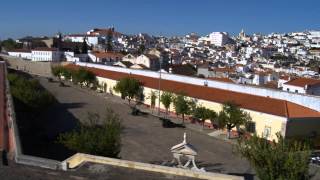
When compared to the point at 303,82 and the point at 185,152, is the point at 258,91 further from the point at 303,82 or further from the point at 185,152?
the point at 185,152

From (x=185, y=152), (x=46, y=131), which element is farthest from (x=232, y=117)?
(x=185, y=152)

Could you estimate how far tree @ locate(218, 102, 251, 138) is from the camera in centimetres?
3183

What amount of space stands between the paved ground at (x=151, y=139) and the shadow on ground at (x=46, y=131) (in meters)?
0.06

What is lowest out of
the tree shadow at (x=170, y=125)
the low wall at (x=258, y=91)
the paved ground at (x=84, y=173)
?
the tree shadow at (x=170, y=125)

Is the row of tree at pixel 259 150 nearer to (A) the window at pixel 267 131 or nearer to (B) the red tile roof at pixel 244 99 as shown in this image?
(A) the window at pixel 267 131

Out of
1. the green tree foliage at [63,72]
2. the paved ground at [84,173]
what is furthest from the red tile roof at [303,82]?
the paved ground at [84,173]

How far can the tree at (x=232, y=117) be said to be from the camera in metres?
31.8

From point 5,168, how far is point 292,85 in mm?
49999

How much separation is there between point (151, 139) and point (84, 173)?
59.8 ft

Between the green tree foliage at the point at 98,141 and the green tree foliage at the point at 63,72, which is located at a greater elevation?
the green tree foliage at the point at 98,141

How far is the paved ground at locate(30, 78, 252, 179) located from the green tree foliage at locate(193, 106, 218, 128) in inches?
64.5

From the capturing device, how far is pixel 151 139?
30.1m

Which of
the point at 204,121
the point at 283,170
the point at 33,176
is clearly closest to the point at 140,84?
the point at 204,121

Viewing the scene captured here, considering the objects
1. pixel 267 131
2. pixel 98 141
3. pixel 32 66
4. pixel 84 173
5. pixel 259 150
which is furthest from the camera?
pixel 32 66
